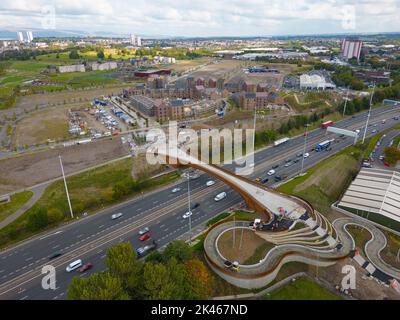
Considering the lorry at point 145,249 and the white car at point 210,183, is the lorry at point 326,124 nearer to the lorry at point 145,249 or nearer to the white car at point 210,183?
the white car at point 210,183

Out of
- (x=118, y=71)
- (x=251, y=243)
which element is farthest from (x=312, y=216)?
(x=118, y=71)

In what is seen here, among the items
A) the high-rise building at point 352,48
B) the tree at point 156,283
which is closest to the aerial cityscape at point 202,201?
the tree at point 156,283

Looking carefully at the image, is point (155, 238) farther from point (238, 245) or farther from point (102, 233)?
point (238, 245)

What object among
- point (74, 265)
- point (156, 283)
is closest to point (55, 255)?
point (74, 265)

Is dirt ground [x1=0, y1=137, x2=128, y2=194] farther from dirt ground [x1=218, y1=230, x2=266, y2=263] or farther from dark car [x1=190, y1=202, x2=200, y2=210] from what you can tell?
dirt ground [x1=218, y1=230, x2=266, y2=263]

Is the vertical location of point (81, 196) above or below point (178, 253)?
below

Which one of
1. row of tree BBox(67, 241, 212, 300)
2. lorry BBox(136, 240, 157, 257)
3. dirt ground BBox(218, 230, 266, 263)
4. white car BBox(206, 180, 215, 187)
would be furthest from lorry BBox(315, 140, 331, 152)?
row of tree BBox(67, 241, 212, 300)
